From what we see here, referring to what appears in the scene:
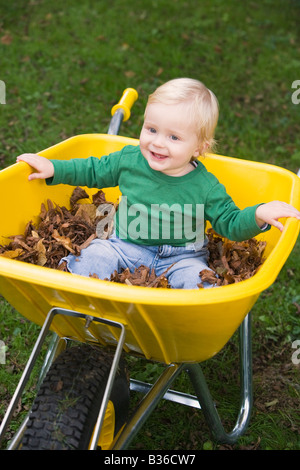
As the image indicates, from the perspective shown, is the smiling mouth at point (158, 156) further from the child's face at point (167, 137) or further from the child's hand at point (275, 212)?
the child's hand at point (275, 212)

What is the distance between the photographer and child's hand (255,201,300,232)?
5.50 feet

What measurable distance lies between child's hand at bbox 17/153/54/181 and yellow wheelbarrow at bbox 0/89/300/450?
2 cm

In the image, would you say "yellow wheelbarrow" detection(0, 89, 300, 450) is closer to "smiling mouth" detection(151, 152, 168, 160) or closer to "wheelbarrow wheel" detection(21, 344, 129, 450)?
"wheelbarrow wheel" detection(21, 344, 129, 450)

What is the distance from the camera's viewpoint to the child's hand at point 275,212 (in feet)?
5.50

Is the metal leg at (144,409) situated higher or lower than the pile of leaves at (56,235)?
lower
